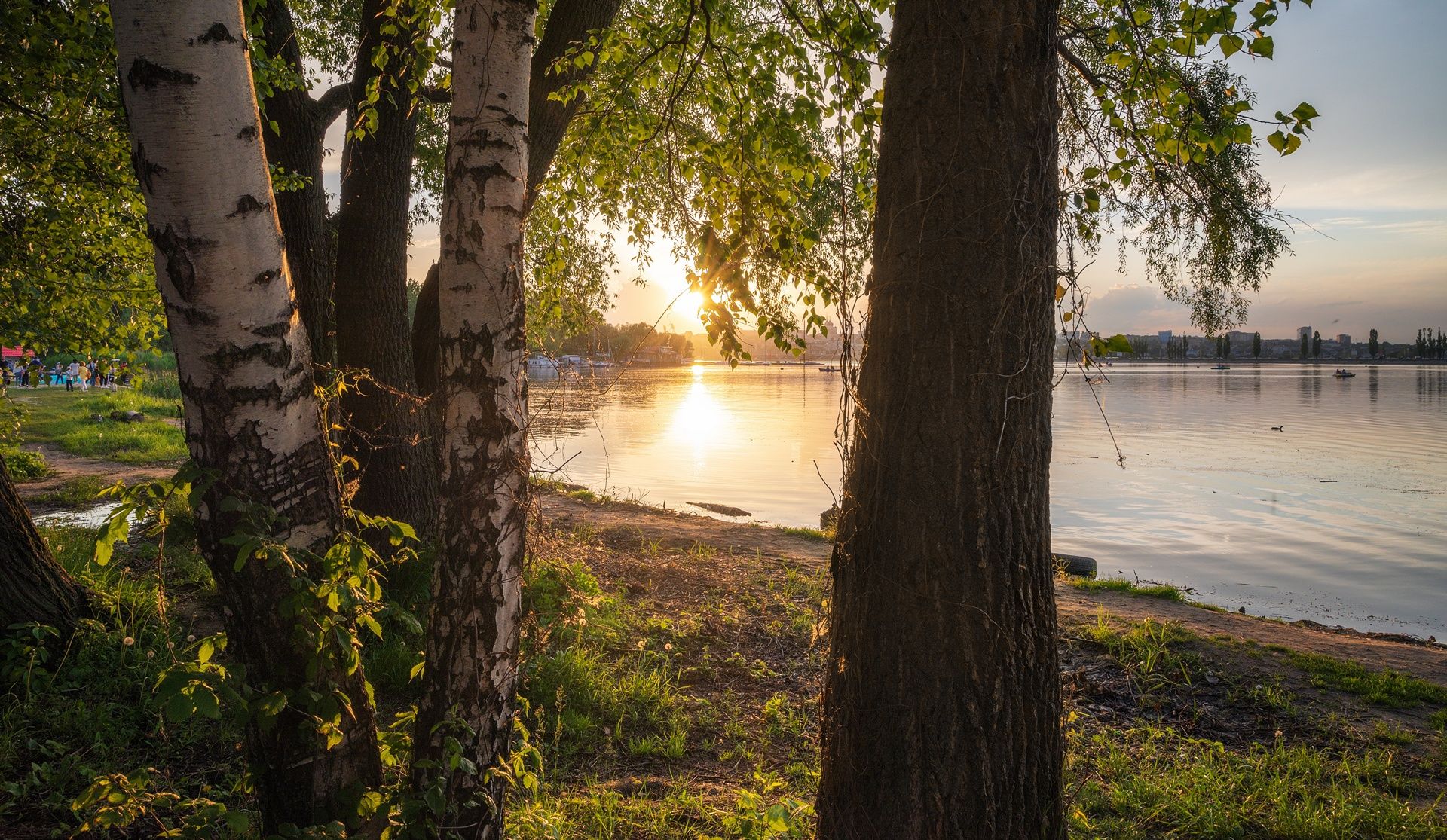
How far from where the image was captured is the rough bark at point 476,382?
7.44ft

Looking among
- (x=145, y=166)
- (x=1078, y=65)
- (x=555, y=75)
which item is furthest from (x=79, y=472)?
(x=1078, y=65)

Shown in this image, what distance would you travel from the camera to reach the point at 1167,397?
5016 cm

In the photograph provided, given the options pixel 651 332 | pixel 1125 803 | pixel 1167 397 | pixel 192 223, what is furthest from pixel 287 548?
pixel 1167 397

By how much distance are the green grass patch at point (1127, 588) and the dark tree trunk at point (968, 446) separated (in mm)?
7560

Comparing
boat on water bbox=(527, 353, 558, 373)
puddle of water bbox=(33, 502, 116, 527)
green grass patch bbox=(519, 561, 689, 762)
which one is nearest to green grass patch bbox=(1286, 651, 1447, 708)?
green grass patch bbox=(519, 561, 689, 762)

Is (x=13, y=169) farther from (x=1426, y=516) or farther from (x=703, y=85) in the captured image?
(x=1426, y=516)

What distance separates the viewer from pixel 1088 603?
8.30 metres

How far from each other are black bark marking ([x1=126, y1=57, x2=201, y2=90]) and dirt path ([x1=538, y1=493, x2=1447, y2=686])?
529cm

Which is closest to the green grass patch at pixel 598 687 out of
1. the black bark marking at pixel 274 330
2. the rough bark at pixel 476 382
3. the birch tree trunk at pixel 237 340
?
the rough bark at pixel 476 382

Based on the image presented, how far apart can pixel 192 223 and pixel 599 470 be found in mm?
19282

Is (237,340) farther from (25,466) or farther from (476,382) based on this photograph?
(25,466)

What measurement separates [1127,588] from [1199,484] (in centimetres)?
1192

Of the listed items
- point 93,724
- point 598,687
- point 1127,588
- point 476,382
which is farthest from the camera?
point 1127,588

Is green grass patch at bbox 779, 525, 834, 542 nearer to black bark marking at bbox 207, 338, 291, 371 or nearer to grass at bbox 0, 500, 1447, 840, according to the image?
grass at bbox 0, 500, 1447, 840
